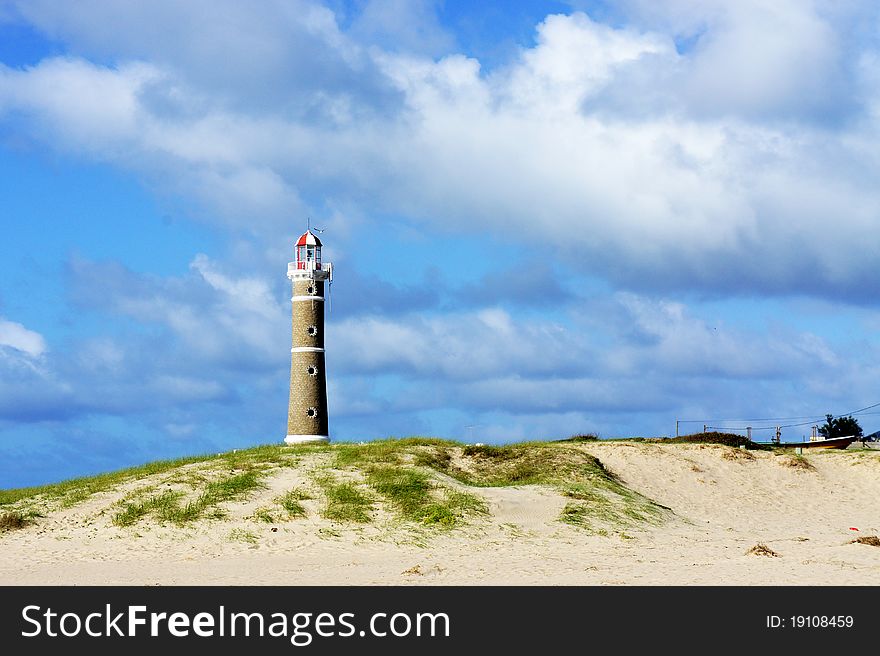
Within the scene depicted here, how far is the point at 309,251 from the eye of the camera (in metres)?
65.4

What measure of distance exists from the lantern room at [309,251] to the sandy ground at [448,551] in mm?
28040

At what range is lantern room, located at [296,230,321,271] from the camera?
2544 inches

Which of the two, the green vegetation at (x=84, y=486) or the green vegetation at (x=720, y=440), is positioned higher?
→ the green vegetation at (x=720, y=440)

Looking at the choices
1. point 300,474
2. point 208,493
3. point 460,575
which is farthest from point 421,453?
point 460,575

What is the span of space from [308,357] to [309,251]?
756cm

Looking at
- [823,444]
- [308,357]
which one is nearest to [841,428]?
[823,444]

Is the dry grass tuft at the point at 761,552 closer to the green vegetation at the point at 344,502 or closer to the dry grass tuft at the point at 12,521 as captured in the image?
the green vegetation at the point at 344,502

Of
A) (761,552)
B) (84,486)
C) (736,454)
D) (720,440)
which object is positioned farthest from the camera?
(720,440)

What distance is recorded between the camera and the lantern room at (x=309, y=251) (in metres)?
64.6

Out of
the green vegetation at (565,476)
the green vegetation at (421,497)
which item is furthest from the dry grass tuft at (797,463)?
the green vegetation at (421,497)

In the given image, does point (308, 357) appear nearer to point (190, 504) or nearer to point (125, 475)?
point (125, 475)

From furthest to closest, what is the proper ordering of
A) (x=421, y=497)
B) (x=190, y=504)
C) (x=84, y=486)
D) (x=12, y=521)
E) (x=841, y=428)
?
(x=841, y=428)
(x=84, y=486)
(x=421, y=497)
(x=190, y=504)
(x=12, y=521)

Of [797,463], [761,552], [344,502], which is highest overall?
[797,463]

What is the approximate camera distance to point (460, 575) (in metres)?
27.2
